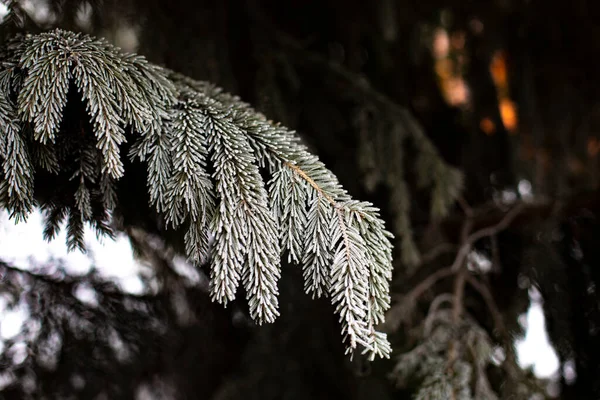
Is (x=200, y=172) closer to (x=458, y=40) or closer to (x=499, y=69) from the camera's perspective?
Result: (x=458, y=40)

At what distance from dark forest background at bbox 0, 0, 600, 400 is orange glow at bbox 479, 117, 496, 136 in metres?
0.01

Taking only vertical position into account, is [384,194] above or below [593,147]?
below

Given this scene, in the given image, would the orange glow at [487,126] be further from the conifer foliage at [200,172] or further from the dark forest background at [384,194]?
the conifer foliage at [200,172]

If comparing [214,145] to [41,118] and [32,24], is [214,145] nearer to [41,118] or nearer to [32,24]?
[41,118]

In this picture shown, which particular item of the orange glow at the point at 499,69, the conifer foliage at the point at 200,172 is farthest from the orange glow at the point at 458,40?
the conifer foliage at the point at 200,172

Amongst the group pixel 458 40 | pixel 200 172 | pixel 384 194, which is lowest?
pixel 200 172

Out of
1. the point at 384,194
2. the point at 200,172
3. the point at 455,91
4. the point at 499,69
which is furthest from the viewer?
the point at 455,91

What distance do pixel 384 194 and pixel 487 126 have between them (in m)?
0.61

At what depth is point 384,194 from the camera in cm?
213

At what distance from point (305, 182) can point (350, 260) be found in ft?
0.50

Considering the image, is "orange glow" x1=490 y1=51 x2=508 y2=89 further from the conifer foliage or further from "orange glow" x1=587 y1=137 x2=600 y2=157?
the conifer foliage

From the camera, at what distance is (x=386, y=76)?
7.02ft

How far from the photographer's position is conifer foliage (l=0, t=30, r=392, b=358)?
0.77m

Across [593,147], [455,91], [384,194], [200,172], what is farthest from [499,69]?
[200,172]
